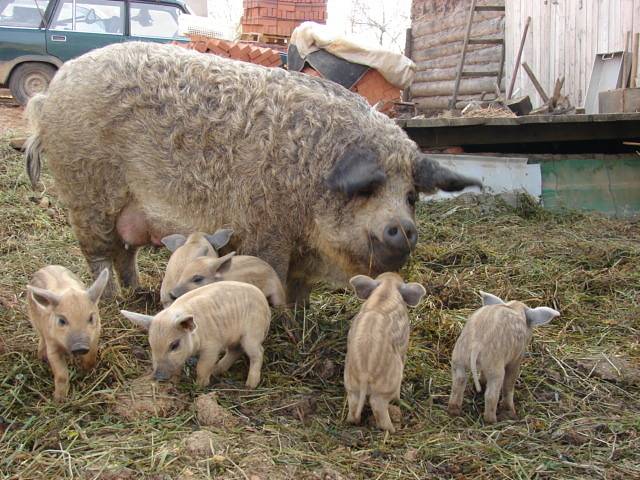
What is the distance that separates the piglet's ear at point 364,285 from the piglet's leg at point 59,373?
1.71 metres

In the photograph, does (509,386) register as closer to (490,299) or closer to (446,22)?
(490,299)

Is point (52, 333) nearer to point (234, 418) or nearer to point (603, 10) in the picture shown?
point (234, 418)

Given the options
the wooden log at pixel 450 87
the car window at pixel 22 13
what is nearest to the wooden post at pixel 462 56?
the wooden log at pixel 450 87

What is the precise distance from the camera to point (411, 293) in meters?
4.45

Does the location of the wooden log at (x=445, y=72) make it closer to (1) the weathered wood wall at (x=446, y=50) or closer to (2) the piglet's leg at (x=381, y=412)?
(1) the weathered wood wall at (x=446, y=50)

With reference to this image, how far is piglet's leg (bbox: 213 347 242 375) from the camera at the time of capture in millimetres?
4442

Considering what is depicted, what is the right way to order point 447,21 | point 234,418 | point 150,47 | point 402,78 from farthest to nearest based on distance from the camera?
point 447,21, point 402,78, point 150,47, point 234,418

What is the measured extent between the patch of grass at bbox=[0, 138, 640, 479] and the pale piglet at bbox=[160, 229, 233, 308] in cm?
37

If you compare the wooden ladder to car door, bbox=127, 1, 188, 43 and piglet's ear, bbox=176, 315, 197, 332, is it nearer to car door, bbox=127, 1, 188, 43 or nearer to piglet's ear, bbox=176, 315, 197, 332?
car door, bbox=127, 1, 188, 43

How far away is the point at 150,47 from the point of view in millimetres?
5734

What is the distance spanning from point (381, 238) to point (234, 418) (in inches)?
67.3

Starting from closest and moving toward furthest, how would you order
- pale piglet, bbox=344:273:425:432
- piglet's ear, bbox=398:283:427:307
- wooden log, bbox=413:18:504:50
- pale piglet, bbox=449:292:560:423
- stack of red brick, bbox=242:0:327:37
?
pale piglet, bbox=344:273:425:432
pale piglet, bbox=449:292:560:423
piglet's ear, bbox=398:283:427:307
stack of red brick, bbox=242:0:327:37
wooden log, bbox=413:18:504:50

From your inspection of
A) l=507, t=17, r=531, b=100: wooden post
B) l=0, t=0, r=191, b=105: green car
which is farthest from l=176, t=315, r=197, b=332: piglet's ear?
l=0, t=0, r=191, b=105: green car

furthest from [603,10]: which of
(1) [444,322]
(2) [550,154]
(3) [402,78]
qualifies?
(1) [444,322]
